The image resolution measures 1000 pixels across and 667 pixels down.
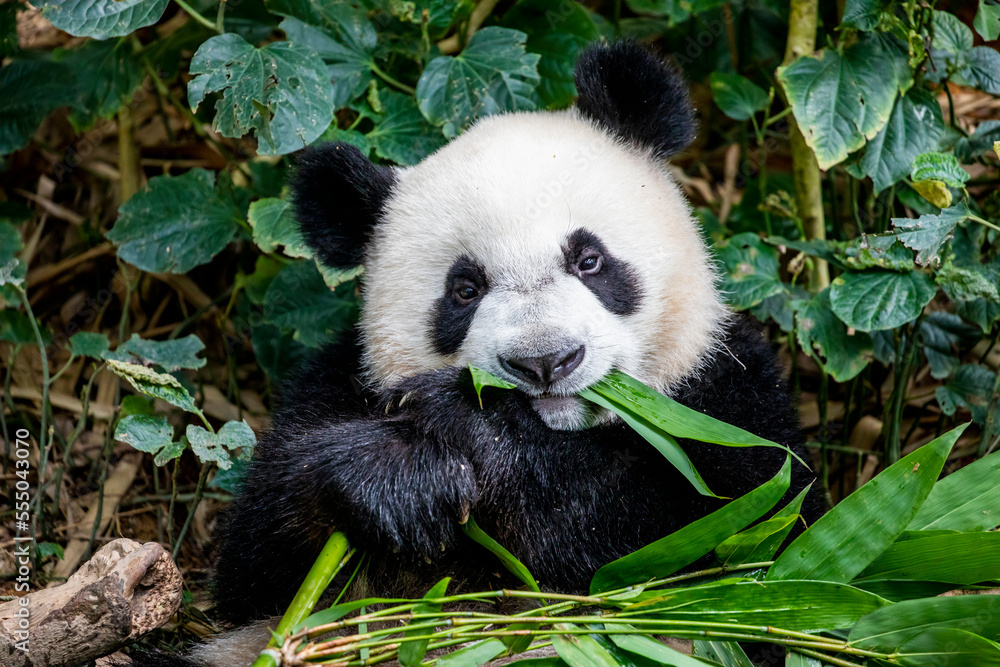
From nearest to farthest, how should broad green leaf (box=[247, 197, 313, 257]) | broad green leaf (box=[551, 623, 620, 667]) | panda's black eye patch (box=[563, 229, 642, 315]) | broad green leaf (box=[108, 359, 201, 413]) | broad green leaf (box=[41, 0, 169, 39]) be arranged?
broad green leaf (box=[551, 623, 620, 667])
panda's black eye patch (box=[563, 229, 642, 315])
broad green leaf (box=[108, 359, 201, 413])
broad green leaf (box=[41, 0, 169, 39])
broad green leaf (box=[247, 197, 313, 257])

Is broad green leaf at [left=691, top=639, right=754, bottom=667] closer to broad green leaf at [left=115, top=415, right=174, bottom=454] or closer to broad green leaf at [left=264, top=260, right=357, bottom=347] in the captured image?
broad green leaf at [left=115, top=415, right=174, bottom=454]

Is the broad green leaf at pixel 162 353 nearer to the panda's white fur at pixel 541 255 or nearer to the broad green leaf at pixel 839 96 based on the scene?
the panda's white fur at pixel 541 255

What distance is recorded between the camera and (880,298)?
11.0 feet

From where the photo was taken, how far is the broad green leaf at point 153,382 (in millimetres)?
2924

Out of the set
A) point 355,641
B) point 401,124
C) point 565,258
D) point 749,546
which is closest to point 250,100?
point 401,124

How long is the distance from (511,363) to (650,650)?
2.66 feet

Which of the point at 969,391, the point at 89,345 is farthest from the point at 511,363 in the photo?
the point at 969,391

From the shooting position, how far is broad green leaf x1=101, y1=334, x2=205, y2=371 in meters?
3.47

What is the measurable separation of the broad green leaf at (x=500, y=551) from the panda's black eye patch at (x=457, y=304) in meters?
0.61

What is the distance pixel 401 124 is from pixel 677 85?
1.24 meters

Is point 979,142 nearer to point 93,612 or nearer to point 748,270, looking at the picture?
point 748,270

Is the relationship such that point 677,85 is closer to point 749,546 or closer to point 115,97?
point 749,546

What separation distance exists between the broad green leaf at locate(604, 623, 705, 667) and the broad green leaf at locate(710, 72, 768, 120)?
2.55 metres

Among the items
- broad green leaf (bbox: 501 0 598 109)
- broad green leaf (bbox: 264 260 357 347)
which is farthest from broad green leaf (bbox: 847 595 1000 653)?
broad green leaf (bbox: 501 0 598 109)
